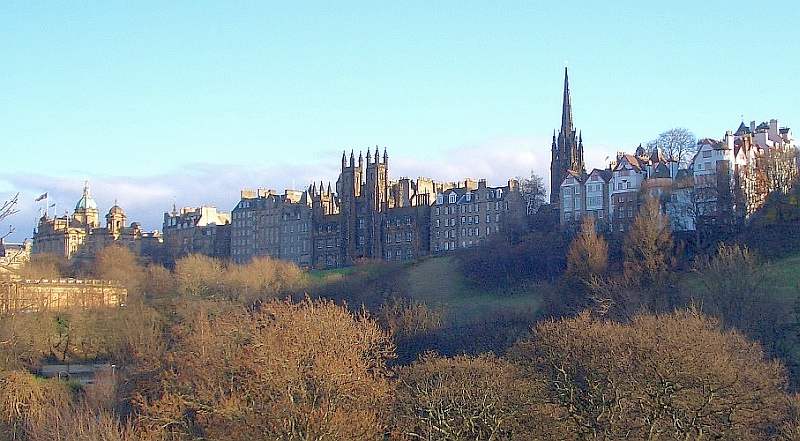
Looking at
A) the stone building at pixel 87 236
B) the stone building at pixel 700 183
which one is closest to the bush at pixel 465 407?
the stone building at pixel 700 183

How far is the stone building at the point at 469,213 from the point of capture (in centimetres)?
9206

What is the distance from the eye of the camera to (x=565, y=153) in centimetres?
8819

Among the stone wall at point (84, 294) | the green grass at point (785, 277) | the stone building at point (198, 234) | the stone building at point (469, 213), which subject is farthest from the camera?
the stone building at point (198, 234)

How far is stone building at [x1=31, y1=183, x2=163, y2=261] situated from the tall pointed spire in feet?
183

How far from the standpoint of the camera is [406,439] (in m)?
30.3

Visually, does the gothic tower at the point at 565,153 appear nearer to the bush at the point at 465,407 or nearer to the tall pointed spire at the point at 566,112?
the tall pointed spire at the point at 566,112

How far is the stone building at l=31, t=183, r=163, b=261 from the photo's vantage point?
130 metres

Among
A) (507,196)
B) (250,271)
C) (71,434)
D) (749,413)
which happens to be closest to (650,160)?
(507,196)

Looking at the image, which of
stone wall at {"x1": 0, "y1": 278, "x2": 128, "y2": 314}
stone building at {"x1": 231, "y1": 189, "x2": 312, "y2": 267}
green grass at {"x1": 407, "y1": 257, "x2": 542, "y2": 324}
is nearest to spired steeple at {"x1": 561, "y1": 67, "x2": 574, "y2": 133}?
green grass at {"x1": 407, "y1": 257, "x2": 542, "y2": 324}

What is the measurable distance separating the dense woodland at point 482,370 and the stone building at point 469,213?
1191 inches

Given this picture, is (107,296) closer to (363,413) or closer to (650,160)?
(650,160)

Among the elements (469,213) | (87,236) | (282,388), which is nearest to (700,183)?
(469,213)

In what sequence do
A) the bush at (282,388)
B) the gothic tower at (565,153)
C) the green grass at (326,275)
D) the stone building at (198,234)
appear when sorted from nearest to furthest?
the bush at (282,388)
the green grass at (326,275)
the gothic tower at (565,153)
the stone building at (198,234)

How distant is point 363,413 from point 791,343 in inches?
975
